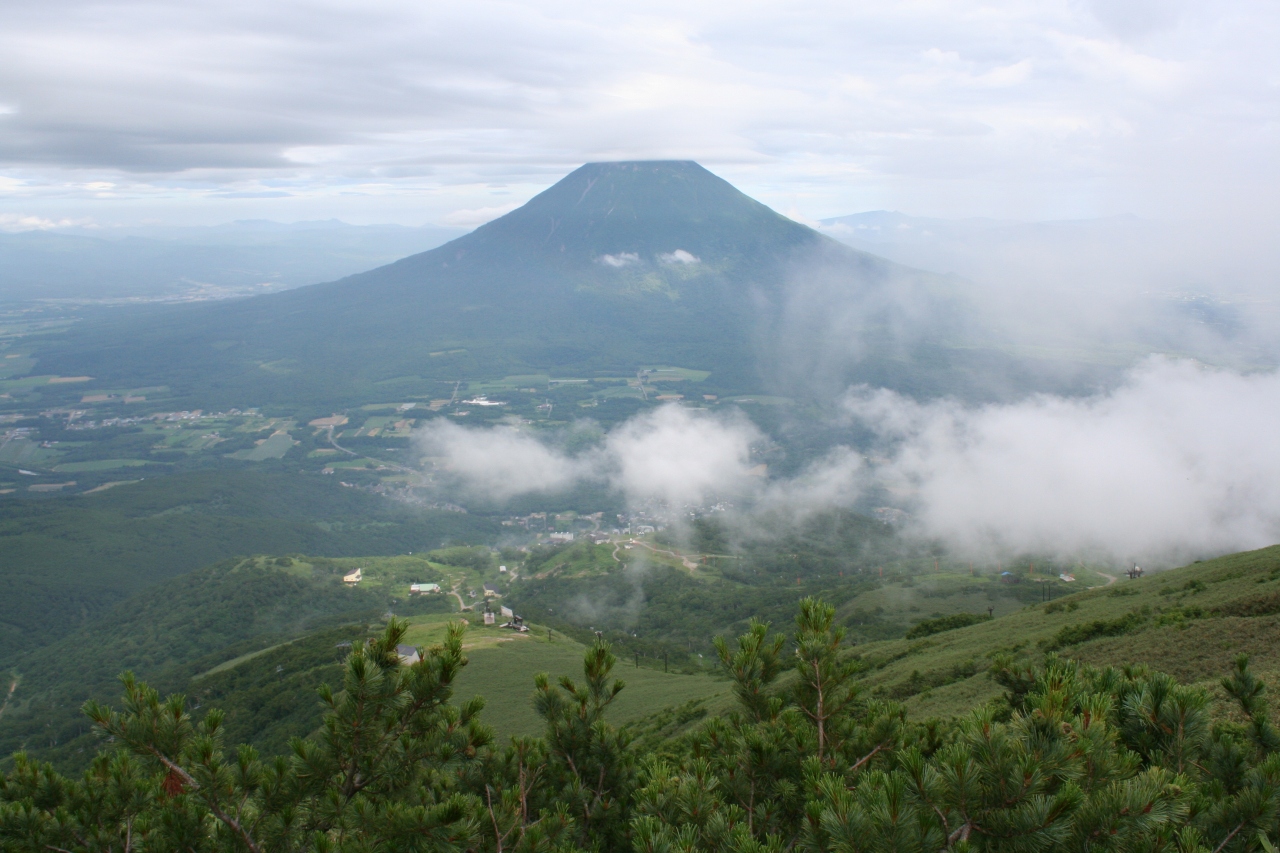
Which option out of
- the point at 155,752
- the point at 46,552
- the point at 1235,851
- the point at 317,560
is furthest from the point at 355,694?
the point at 46,552

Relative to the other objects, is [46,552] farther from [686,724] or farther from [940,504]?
[940,504]

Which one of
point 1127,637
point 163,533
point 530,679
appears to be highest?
point 1127,637

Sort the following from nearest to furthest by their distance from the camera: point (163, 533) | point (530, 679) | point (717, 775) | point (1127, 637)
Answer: point (717, 775), point (1127, 637), point (530, 679), point (163, 533)

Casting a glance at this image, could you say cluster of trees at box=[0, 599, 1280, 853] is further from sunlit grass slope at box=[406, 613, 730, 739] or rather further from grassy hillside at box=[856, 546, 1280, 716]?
sunlit grass slope at box=[406, 613, 730, 739]

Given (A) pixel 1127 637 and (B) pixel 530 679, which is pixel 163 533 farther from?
(A) pixel 1127 637

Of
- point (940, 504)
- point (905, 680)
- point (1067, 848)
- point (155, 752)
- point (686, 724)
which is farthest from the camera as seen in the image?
point (940, 504)

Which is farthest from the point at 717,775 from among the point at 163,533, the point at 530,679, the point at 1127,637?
the point at 163,533

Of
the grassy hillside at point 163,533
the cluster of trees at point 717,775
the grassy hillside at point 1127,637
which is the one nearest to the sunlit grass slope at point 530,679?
the grassy hillside at point 1127,637
